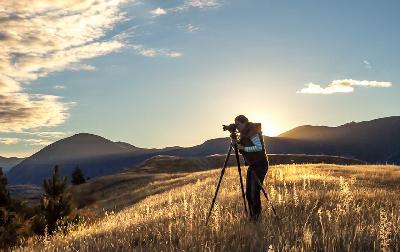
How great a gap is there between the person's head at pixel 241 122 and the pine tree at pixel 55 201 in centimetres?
2064

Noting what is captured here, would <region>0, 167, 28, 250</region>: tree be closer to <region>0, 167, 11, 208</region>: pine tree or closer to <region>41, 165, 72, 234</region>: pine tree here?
<region>0, 167, 11, 208</region>: pine tree

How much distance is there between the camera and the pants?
1104 cm

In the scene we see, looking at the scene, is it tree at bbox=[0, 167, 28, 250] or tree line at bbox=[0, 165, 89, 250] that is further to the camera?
tree line at bbox=[0, 165, 89, 250]

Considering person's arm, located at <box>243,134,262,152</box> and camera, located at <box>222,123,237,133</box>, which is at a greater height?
camera, located at <box>222,123,237,133</box>

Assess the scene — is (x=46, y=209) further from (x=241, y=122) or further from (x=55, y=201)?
(x=241, y=122)

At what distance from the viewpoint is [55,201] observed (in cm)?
3053

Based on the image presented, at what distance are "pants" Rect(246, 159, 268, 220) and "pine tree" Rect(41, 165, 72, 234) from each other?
2046cm

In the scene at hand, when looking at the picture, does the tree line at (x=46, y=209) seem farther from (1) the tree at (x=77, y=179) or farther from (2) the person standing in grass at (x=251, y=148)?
(1) the tree at (x=77, y=179)

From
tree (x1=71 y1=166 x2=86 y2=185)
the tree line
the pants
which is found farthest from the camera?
tree (x1=71 y1=166 x2=86 y2=185)

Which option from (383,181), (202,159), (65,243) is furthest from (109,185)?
(65,243)

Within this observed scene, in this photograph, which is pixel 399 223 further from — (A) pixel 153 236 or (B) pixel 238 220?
(A) pixel 153 236

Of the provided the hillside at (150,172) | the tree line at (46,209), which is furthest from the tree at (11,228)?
the hillside at (150,172)

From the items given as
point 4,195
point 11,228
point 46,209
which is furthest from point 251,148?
point 46,209

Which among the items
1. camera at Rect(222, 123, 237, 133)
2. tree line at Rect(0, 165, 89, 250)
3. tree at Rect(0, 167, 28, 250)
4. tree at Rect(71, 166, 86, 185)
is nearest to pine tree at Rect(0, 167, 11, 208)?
tree line at Rect(0, 165, 89, 250)
